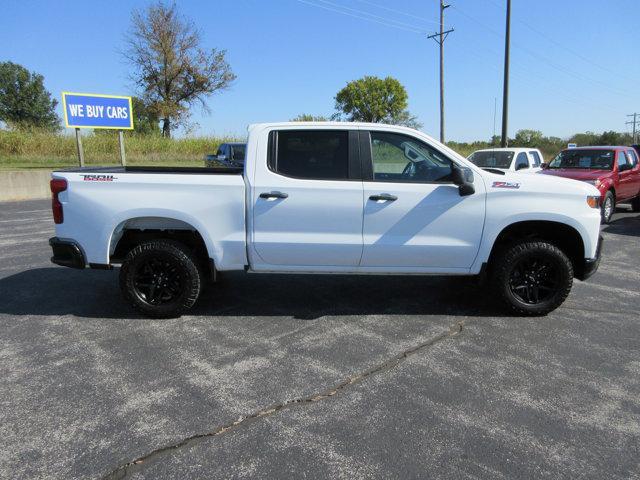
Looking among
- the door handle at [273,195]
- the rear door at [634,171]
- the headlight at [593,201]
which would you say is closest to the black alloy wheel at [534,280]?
the headlight at [593,201]

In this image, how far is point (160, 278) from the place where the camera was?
15.6 feet

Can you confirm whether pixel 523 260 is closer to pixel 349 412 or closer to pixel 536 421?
pixel 536 421

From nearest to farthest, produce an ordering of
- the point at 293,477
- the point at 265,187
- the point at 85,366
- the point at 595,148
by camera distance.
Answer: the point at 293,477, the point at 85,366, the point at 265,187, the point at 595,148

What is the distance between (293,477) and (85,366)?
84.4 inches

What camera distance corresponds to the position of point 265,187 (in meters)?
4.47

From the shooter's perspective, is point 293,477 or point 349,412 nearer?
point 293,477

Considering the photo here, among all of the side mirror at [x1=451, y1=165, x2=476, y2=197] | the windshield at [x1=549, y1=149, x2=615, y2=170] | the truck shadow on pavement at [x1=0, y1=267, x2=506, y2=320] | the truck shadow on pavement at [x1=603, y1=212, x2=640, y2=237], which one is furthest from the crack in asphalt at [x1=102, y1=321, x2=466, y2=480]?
the windshield at [x1=549, y1=149, x2=615, y2=170]

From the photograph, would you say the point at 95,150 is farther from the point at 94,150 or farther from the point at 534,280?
the point at 534,280

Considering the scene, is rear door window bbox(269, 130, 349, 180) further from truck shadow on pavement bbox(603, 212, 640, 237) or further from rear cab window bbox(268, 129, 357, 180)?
truck shadow on pavement bbox(603, 212, 640, 237)

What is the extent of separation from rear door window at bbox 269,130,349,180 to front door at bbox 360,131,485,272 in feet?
0.78

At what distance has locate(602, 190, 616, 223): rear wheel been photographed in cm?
1065

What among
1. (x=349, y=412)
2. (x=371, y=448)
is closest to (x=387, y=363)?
(x=349, y=412)

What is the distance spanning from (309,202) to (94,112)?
561 inches

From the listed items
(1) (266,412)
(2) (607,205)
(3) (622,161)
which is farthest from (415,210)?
(3) (622,161)
